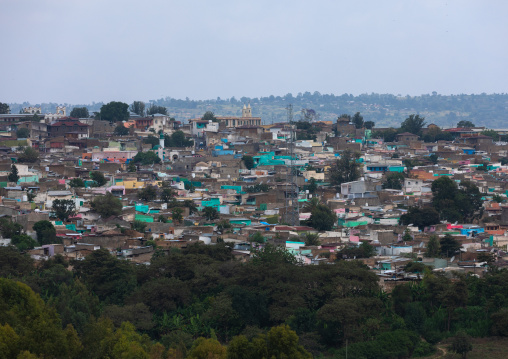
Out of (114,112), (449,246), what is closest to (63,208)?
(449,246)

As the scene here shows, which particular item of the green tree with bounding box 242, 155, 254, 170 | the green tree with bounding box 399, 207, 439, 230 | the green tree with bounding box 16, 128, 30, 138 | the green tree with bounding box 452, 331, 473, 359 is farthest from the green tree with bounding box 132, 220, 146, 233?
the green tree with bounding box 16, 128, 30, 138

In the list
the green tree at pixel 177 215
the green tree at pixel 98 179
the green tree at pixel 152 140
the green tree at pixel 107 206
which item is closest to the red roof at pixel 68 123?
the green tree at pixel 152 140

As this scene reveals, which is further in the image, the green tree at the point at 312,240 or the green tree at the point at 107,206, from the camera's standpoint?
the green tree at the point at 107,206

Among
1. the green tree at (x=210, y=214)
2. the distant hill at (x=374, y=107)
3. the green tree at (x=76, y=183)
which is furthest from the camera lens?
the distant hill at (x=374, y=107)

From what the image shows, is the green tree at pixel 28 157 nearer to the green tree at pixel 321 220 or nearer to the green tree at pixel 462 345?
the green tree at pixel 321 220

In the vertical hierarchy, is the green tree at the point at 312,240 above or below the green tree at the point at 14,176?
below

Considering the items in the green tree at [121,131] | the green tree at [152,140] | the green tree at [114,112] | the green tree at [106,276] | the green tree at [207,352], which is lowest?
the green tree at [106,276]

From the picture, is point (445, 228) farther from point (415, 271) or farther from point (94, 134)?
point (94, 134)
